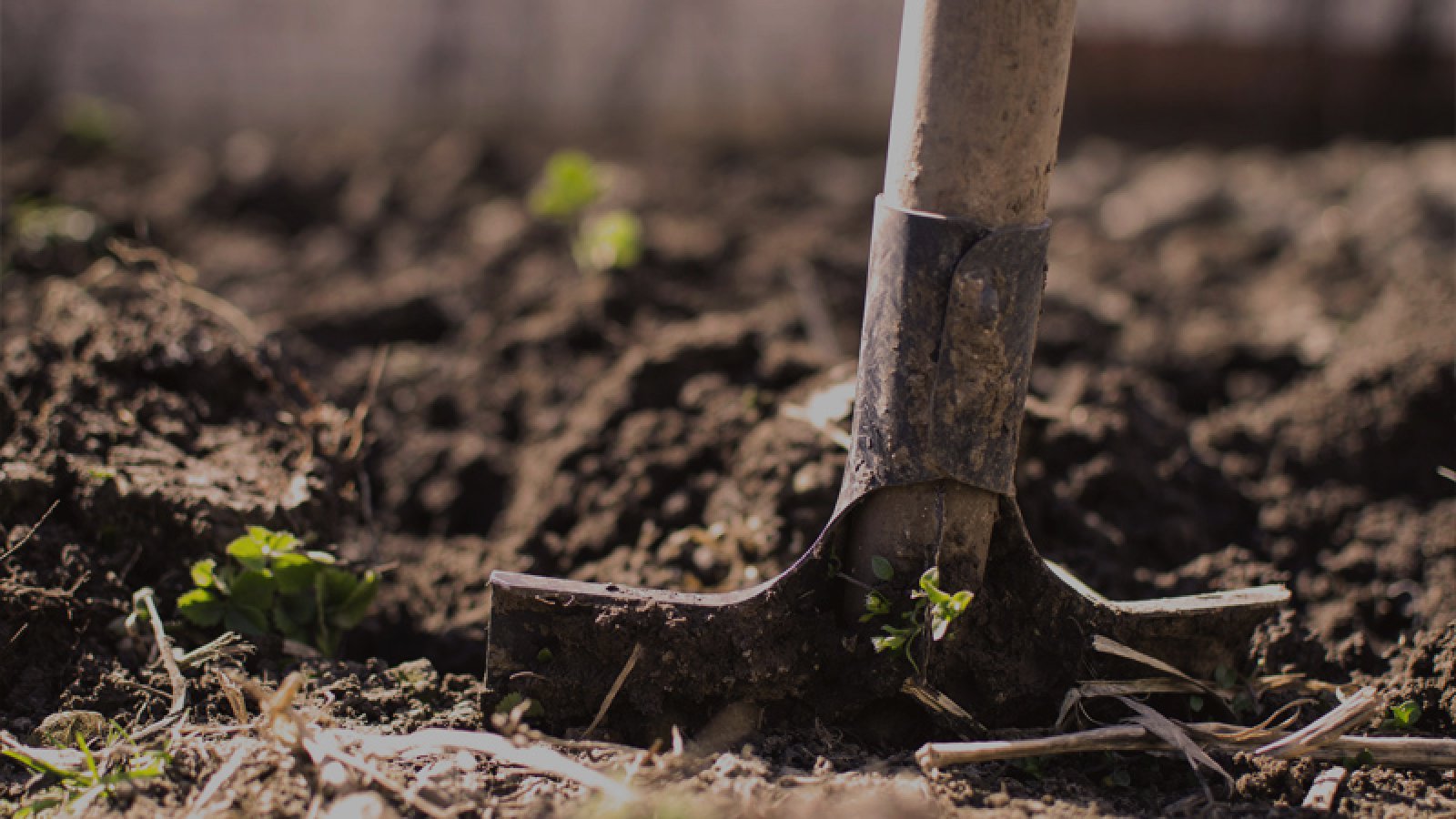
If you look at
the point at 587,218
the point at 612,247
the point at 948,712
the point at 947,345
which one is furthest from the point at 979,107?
the point at 587,218

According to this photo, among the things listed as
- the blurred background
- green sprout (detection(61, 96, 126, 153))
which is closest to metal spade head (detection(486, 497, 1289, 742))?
green sprout (detection(61, 96, 126, 153))

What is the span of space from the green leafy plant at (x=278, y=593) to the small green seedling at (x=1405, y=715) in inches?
66.5

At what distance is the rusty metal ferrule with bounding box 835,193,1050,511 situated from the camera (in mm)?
1610

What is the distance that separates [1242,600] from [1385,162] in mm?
4570

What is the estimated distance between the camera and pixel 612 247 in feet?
12.0

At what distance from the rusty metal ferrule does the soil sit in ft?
1.51

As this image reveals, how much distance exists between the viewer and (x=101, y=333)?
248 centimetres

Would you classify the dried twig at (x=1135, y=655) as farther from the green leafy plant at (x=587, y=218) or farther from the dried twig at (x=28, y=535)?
the green leafy plant at (x=587, y=218)

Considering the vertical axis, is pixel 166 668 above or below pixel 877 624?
below

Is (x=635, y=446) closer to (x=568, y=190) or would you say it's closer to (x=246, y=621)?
(x=246, y=621)

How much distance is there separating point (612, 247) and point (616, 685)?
2.10 metres

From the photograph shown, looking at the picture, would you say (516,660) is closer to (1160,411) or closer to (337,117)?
(1160,411)

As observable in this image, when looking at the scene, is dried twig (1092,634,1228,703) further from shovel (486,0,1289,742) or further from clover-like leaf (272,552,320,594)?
clover-like leaf (272,552,320,594)

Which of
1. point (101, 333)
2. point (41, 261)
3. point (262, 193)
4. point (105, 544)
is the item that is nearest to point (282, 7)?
point (262, 193)
